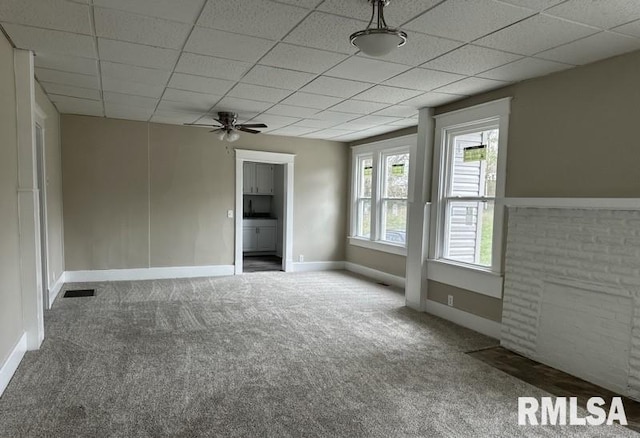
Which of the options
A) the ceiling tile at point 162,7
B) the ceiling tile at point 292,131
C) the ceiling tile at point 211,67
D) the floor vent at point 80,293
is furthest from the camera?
the ceiling tile at point 292,131

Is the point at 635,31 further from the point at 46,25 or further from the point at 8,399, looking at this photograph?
the point at 8,399

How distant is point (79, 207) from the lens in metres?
6.13

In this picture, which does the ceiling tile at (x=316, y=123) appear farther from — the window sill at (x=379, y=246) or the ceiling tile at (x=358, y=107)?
the window sill at (x=379, y=246)

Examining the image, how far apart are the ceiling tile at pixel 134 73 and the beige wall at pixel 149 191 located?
2542 mm

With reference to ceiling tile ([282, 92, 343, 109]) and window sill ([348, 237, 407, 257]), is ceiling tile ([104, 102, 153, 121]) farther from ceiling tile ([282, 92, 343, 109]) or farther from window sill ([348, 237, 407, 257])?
window sill ([348, 237, 407, 257])

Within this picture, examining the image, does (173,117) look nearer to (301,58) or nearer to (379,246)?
(301,58)

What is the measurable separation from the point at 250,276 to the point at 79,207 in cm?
286

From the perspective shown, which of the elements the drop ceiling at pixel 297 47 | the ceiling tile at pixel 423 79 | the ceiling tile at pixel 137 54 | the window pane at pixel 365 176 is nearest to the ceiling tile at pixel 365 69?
the drop ceiling at pixel 297 47

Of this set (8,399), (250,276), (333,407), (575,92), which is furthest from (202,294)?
(575,92)

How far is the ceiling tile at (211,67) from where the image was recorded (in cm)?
342

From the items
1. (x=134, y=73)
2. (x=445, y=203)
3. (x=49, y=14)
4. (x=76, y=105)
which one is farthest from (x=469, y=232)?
(x=76, y=105)

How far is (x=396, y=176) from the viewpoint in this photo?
6691 mm

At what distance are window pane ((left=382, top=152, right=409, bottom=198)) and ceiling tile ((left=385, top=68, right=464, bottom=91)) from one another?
240 centimetres

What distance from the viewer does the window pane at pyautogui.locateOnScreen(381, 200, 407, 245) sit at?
651cm
